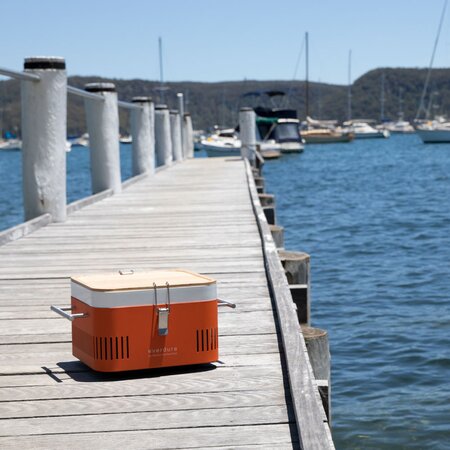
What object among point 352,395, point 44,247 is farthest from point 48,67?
point 352,395

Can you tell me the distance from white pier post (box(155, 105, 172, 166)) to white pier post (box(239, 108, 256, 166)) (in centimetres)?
311

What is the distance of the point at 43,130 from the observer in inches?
327

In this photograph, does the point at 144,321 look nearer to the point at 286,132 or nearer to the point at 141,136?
the point at 141,136

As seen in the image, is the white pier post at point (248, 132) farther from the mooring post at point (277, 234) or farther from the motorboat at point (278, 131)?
the motorboat at point (278, 131)

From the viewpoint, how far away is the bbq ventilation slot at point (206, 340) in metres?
3.84

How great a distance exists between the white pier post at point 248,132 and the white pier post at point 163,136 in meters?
3.11

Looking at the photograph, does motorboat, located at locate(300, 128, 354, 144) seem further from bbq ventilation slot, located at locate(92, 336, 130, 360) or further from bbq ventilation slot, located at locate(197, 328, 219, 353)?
bbq ventilation slot, located at locate(92, 336, 130, 360)

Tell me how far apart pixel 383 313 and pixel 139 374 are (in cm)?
810

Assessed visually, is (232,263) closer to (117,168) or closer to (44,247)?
(44,247)

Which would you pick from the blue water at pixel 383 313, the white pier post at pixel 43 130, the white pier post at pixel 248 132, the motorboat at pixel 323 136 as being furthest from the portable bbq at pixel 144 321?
the motorboat at pixel 323 136

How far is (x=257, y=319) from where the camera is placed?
4.65 m

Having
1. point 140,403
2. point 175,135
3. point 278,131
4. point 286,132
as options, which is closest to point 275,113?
point 278,131

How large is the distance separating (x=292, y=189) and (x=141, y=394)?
35.5m

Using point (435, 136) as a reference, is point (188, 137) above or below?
above
